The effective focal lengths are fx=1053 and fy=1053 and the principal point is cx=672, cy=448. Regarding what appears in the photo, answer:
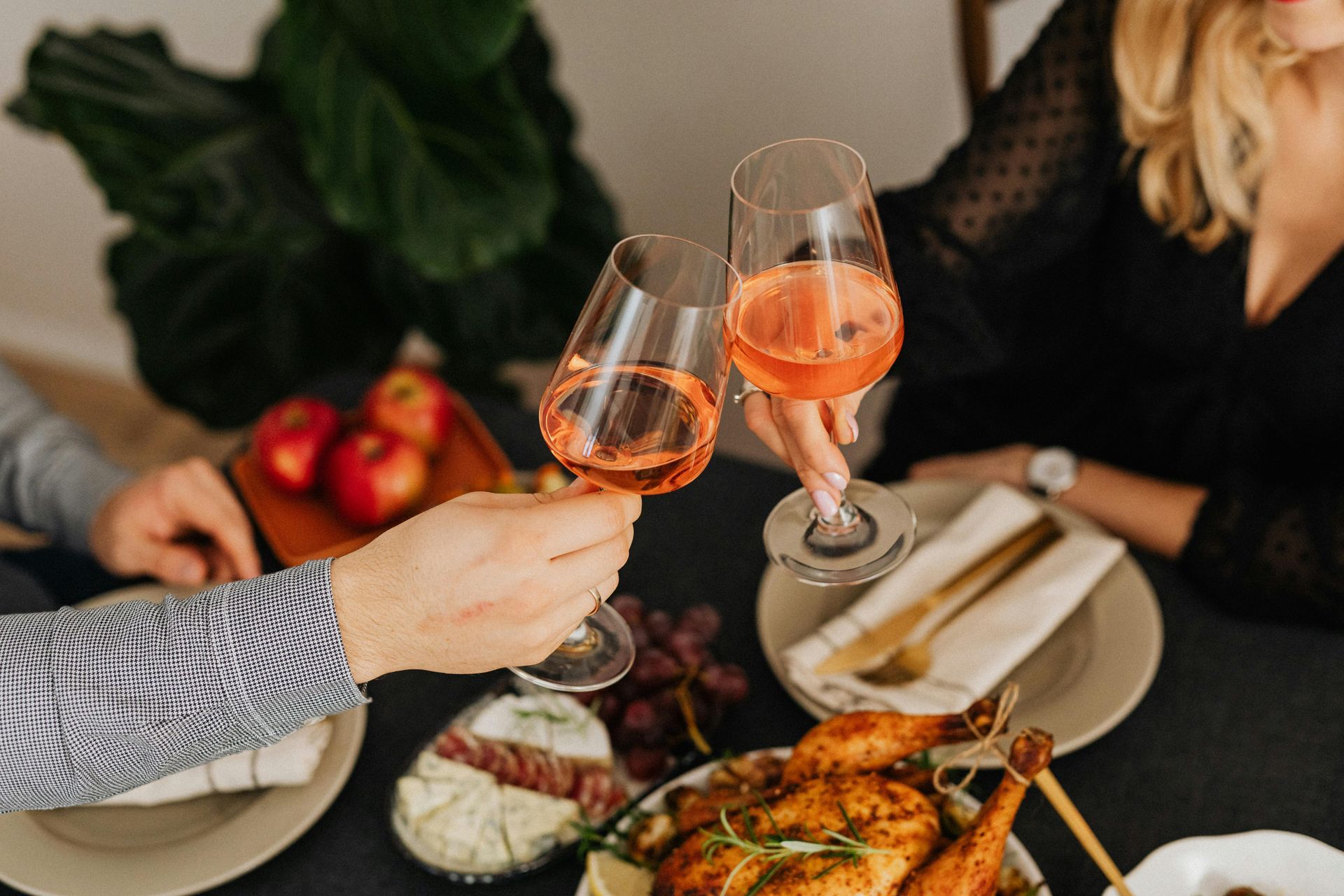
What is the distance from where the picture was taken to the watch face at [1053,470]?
1.41m

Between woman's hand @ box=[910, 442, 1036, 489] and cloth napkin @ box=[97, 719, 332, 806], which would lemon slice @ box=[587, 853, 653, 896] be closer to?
cloth napkin @ box=[97, 719, 332, 806]

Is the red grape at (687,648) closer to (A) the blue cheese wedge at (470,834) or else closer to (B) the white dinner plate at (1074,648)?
(B) the white dinner plate at (1074,648)

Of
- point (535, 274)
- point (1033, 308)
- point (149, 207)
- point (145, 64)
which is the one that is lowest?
point (535, 274)

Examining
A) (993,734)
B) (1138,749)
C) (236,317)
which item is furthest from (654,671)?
(236,317)

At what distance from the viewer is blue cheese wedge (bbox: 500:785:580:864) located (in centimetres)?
92

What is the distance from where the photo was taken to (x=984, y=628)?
1081 mm

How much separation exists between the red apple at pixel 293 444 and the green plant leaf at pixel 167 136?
0.71 meters

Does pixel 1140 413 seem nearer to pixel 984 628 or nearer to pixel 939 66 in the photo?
pixel 984 628

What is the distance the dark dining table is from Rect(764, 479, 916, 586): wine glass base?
21 cm

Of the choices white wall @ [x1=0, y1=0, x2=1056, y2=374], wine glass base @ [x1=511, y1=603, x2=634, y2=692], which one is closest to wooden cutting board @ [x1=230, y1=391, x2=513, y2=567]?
wine glass base @ [x1=511, y1=603, x2=634, y2=692]

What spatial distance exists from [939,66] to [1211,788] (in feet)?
5.50

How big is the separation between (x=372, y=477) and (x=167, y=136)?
99 cm

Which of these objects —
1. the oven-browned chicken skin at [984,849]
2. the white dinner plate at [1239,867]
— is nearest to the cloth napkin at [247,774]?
the oven-browned chicken skin at [984,849]

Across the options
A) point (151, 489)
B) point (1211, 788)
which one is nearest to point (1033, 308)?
point (1211, 788)
